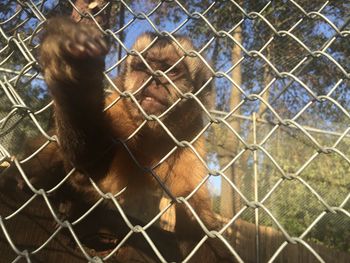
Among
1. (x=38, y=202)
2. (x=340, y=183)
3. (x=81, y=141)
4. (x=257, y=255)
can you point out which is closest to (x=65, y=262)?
(x=38, y=202)

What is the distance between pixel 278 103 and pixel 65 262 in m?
4.86

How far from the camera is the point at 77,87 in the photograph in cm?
180

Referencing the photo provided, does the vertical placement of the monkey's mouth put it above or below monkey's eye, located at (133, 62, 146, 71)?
below

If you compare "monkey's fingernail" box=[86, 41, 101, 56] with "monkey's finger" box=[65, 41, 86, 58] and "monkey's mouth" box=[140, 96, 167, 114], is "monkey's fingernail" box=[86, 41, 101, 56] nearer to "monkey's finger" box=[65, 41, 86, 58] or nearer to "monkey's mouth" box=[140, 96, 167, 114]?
"monkey's finger" box=[65, 41, 86, 58]

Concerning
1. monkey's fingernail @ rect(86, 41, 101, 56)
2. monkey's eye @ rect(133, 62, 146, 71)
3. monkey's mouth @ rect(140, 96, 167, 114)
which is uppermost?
monkey's fingernail @ rect(86, 41, 101, 56)

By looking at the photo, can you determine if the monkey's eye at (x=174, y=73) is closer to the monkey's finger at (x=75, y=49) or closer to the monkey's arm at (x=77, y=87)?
the monkey's arm at (x=77, y=87)

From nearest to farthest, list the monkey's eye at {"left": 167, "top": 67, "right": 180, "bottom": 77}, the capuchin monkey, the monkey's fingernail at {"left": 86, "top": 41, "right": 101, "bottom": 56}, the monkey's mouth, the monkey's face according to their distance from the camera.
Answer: the monkey's fingernail at {"left": 86, "top": 41, "right": 101, "bottom": 56}
the capuchin monkey
the monkey's mouth
the monkey's face
the monkey's eye at {"left": 167, "top": 67, "right": 180, "bottom": 77}

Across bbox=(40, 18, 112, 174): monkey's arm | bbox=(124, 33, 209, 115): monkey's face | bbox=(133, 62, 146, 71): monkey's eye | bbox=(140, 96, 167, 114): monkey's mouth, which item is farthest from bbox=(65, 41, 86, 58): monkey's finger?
bbox=(133, 62, 146, 71): monkey's eye

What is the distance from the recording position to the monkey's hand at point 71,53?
156 cm

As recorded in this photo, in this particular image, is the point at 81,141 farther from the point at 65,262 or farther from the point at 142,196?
the point at 142,196

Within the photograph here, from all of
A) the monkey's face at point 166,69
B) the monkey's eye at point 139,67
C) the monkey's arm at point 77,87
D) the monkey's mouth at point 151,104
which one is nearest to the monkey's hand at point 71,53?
the monkey's arm at point 77,87

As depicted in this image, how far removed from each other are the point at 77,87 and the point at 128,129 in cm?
103

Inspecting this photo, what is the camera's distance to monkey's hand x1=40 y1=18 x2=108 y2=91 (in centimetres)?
156

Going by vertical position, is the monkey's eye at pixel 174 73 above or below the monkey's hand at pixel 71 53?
below
